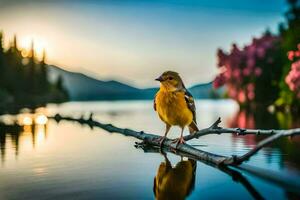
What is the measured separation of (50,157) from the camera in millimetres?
9742

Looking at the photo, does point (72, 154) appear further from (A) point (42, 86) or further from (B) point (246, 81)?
(A) point (42, 86)

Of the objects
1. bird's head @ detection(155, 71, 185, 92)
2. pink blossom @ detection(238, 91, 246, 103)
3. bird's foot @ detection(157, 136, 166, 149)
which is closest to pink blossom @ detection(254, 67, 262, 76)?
pink blossom @ detection(238, 91, 246, 103)

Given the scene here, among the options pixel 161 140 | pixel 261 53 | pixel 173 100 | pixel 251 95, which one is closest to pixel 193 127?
pixel 161 140

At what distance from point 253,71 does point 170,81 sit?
104 feet

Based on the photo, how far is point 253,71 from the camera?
38.7 metres

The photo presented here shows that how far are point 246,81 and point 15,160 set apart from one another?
31.7 meters

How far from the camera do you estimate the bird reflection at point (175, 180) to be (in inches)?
238

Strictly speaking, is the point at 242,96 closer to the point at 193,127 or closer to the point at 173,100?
the point at 193,127

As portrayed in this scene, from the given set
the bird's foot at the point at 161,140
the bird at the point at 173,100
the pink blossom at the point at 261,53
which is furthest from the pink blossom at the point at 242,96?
the bird at the point at 173,100

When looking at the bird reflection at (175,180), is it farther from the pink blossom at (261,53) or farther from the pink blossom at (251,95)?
the pink blossom at (251,95)

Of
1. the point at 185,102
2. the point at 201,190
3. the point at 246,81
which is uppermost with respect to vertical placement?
the point at 246,81

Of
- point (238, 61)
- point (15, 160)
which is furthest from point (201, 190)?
point (238, 61)

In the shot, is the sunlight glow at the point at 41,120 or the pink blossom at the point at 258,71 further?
the pink blossom at the point at 258,71

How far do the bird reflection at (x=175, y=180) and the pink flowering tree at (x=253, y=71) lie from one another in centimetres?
3085
